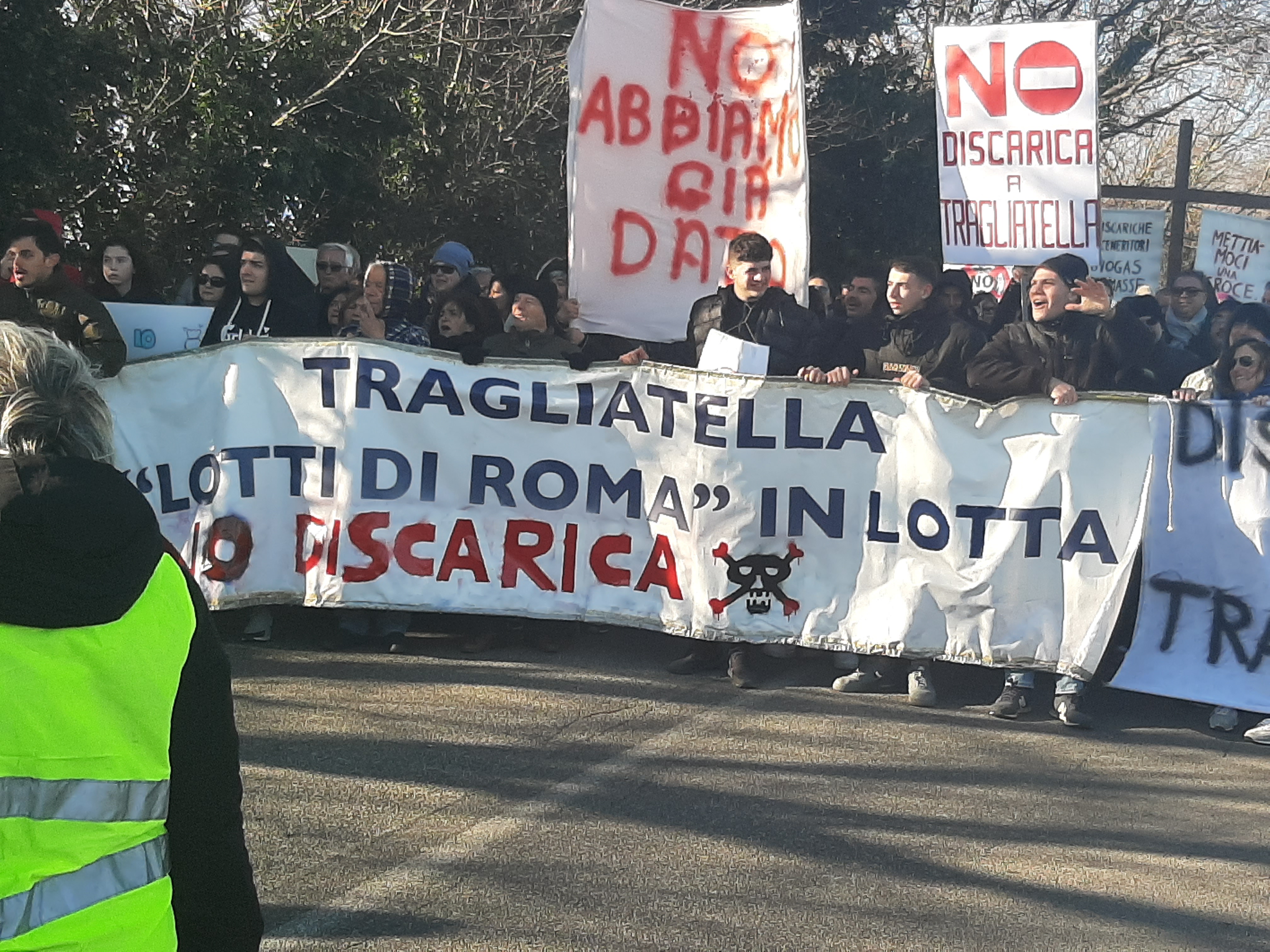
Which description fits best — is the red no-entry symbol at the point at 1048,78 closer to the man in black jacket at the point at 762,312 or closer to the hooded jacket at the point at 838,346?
the hooded jacket at the point at 838,346

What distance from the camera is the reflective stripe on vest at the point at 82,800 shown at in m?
1.87

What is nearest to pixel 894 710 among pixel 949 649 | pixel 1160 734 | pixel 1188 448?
pixel 949 649

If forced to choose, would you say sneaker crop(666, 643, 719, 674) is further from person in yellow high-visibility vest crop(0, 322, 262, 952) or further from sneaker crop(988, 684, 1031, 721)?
person in yellow high-visibility vest crop(0, 322, 262, 952)

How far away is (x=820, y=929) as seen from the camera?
413 centimetres

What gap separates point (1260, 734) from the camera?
6.41m

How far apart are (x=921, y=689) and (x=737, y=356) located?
1731mm

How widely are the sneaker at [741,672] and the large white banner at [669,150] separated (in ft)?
6.19

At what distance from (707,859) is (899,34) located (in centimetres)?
2022

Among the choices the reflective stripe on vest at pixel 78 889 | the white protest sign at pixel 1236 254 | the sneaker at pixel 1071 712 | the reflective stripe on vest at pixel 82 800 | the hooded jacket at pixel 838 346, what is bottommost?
the sneaker at pixel 1071 712

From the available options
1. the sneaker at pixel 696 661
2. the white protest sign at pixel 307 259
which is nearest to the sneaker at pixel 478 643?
the sneaker at pixel 696 661

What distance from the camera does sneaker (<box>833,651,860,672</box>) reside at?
7.18 metres

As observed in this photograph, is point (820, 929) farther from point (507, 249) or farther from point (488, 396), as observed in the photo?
point (507, 249)

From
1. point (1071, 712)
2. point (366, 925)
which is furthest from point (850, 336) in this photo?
point (366, 925)

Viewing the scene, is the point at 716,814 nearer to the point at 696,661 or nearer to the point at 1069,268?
the point at 696,661
